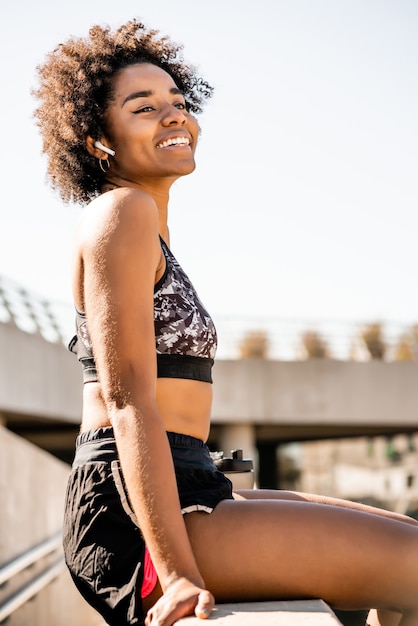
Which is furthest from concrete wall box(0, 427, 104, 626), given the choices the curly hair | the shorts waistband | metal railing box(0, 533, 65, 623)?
the shorts waistband

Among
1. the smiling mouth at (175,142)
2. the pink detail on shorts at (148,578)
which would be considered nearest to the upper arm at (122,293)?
the pink detail on shorts at (148,578)

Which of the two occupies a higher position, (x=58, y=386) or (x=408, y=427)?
(x=58, y=386)

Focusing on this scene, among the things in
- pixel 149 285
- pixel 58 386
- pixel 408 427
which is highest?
pixel 149 285

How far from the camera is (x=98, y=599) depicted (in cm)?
223

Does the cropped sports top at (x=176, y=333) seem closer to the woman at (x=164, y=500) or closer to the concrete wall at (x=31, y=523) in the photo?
the woman at (x=164, y=500)

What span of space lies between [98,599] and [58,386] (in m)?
21.4

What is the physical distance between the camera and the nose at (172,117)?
2.73 m

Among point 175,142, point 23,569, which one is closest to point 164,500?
point 175,142

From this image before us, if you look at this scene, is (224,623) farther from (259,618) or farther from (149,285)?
(149,285)

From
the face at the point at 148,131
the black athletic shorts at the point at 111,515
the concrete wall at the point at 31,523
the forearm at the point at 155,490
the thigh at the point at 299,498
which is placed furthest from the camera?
the concrete wall at the point at 31,523

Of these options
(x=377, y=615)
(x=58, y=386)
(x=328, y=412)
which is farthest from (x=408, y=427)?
(x=377, y=615)

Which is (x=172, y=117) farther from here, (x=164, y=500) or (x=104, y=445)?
(x=164, y=500)

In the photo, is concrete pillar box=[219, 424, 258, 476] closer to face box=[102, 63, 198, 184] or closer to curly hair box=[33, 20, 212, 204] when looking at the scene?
curly hair box=[33, 20, 212, 204]

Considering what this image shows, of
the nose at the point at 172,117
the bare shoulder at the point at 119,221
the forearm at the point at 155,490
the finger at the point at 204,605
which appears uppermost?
the nose at the point at 172,117
